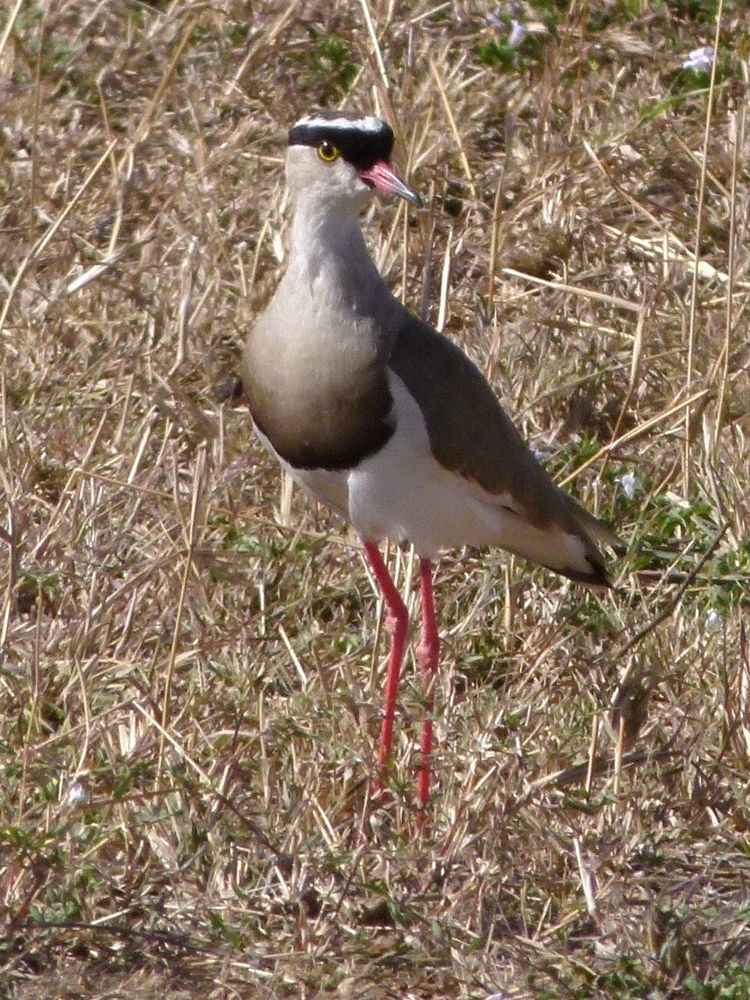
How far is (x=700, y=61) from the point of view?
20.5ft

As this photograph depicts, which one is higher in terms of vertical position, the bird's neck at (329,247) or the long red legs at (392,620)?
the bird's neck at (329,247)

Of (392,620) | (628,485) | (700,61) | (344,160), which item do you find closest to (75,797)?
(392,620)

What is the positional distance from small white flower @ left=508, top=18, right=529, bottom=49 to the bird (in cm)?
263

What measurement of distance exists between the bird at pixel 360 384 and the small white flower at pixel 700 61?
93.4 inches

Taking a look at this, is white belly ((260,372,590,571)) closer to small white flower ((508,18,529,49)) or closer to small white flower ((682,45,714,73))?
small white flower ((682,45,714,73))

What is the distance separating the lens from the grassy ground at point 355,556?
3.52 meters

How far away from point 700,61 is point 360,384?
2.73 metres

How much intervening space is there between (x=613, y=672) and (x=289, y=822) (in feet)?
3.05

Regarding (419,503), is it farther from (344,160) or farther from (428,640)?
(344,160)

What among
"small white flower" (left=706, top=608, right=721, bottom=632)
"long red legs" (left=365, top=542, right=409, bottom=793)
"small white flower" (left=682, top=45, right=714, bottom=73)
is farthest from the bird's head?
"small white flower" (left=682, top=45, right=714, bottom=73)

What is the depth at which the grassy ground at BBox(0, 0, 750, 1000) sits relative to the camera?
3.52 meters

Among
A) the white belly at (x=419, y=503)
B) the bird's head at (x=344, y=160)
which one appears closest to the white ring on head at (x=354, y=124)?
the bird's head at (x=344, y=160)

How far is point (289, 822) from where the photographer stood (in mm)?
3758

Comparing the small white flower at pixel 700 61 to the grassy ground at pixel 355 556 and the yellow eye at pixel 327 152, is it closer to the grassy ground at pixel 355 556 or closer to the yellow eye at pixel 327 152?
the grassy ground at pixel 355 556
